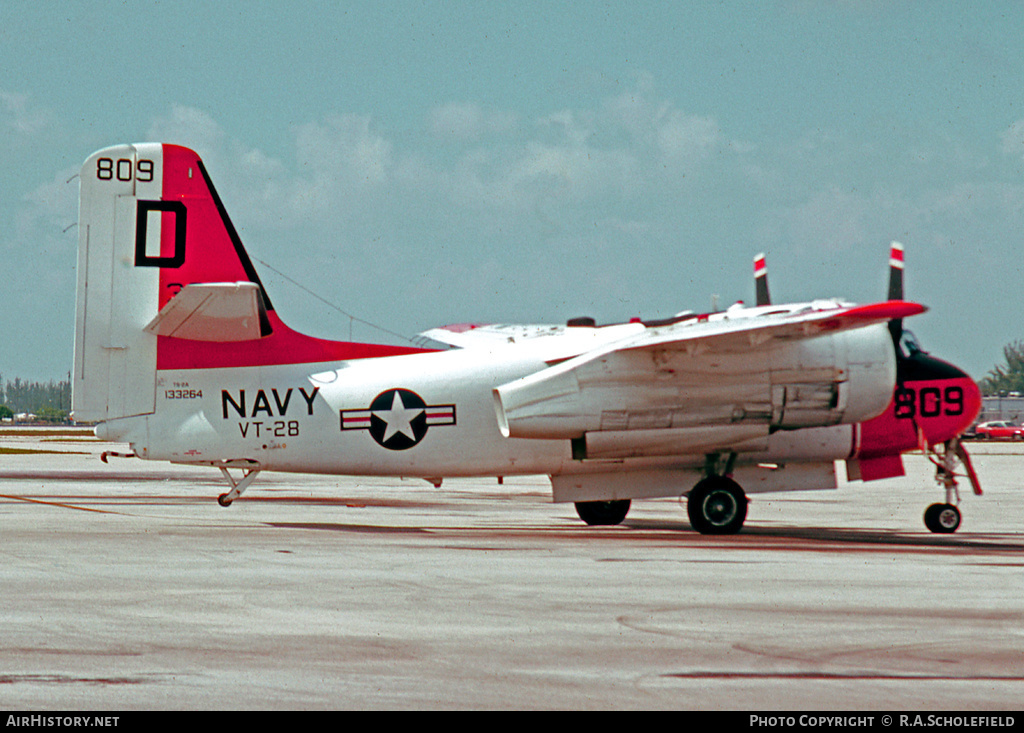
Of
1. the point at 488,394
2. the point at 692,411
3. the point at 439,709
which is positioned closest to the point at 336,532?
the point at 488,394

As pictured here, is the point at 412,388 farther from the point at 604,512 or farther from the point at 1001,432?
the point at 1001,432

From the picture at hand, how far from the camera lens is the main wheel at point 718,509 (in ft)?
58.0

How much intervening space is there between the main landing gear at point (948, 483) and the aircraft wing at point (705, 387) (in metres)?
1.96

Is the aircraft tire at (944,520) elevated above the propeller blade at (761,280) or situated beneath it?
situated beneath

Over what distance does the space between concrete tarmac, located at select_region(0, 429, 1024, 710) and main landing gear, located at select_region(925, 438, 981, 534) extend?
41 centimetres

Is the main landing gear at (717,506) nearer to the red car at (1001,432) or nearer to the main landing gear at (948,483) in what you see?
the main landing gear at (948,483)

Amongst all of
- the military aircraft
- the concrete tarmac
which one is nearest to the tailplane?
the military aircraft

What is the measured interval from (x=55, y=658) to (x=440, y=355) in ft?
37.8

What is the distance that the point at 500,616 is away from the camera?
9.34 m

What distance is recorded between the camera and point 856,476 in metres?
19.3

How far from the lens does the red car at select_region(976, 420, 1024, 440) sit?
95.0 metres

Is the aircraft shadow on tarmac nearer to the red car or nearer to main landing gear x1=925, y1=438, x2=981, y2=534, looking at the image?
main landing gear x1=925, y1=438, x2=981, y2=534

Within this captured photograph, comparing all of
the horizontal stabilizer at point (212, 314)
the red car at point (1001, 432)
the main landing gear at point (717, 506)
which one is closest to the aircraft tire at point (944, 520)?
Result: the main landing gear at point (717, 506)

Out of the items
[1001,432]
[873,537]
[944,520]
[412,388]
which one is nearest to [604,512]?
[412,388]
